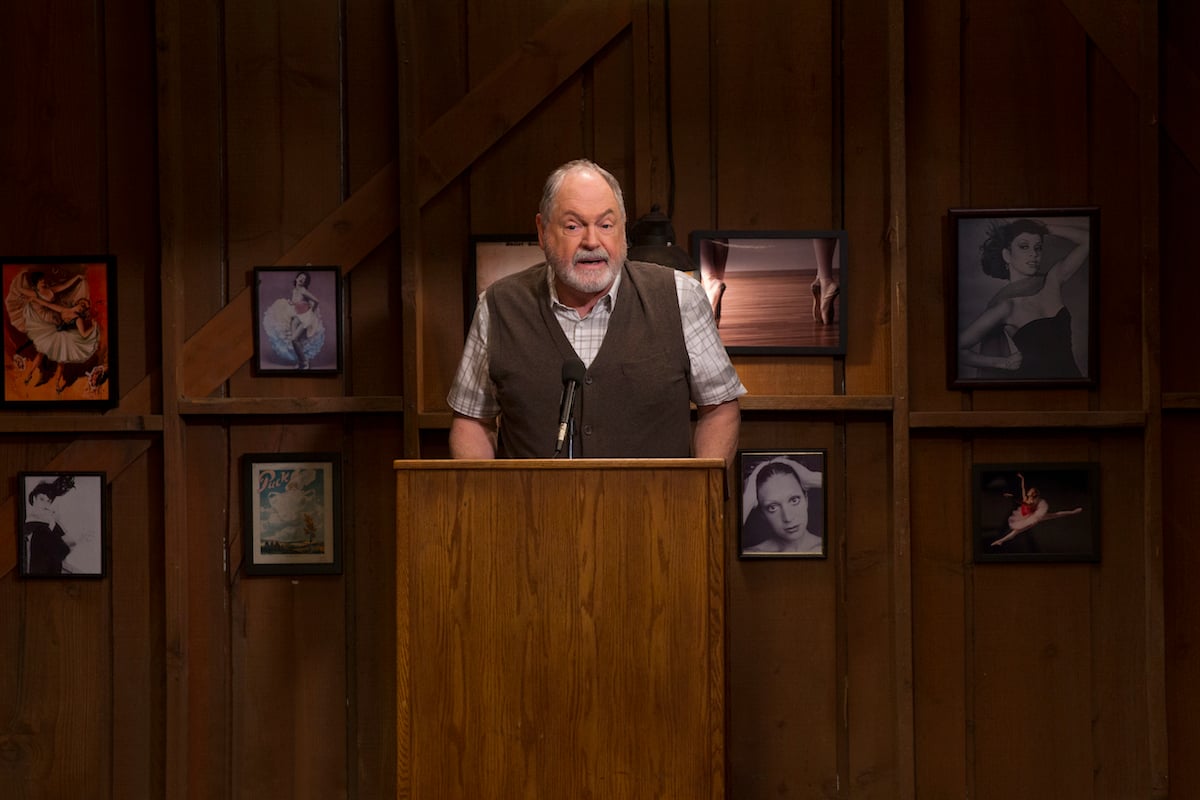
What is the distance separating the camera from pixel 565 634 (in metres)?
2.22

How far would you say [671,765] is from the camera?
2.20 metres

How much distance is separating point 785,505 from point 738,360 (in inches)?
20.1

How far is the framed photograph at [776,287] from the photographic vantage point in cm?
390

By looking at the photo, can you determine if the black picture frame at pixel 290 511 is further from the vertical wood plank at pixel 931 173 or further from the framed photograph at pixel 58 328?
the vertical wood plank at pixel 931 173

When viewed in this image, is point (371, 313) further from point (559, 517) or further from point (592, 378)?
point (559, 517)

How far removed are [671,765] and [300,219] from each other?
254 cm

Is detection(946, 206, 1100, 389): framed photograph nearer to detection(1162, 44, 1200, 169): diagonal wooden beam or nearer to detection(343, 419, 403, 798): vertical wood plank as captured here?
detection(1162, 44, 1200, 169): diagonal wooden beam

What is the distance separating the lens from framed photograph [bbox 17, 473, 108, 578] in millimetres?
4020

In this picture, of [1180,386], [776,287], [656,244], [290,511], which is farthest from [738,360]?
[290,511]

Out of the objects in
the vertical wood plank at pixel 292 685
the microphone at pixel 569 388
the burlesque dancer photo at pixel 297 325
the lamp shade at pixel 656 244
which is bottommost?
the vertical wood plank at pixel 292 685

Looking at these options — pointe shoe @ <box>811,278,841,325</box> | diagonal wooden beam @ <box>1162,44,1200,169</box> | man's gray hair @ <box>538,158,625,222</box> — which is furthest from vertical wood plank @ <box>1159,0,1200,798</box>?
man's gray hair @ <box>538,158,625,222</box>

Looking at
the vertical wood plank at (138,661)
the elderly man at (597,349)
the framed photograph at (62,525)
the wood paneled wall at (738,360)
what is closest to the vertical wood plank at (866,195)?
the wood paneled wall at (738,360)

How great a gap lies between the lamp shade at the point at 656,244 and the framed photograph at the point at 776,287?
0.42 meters

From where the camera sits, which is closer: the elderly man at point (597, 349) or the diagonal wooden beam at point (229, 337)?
the elderly man at point (597, 349)
